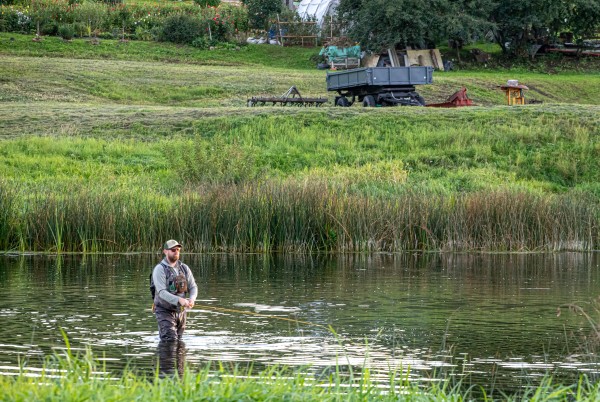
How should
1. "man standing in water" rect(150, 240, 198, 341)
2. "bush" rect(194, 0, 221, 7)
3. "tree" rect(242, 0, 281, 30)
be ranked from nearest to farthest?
"man standing in water" rect(150, 240, 198, 341)
"tree" rect(242, 0, 281, 30)
"bush" rect(194, 0, 221, 7)

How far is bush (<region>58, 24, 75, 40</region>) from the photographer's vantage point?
6406cm

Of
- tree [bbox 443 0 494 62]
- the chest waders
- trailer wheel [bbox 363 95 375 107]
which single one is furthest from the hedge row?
the chest waders

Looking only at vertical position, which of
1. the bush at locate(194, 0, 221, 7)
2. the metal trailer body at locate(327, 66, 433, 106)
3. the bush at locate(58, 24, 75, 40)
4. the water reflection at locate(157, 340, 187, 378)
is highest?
the bush at locate(194, 0, 221, 7)

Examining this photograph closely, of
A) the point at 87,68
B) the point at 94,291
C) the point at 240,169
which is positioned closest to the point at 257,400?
the point at 94,291

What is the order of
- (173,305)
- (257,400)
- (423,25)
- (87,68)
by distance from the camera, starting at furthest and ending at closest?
(423,25), (87,68), (173,305), (257,400)

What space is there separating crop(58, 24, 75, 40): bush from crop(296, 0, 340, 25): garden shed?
53.5 feet

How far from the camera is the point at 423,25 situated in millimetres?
59938

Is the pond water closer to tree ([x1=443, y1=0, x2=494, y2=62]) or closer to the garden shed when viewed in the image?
tree ([x1=443, y1=0, x2=494, y2=62])

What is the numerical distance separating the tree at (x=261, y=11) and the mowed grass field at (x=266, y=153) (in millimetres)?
13729

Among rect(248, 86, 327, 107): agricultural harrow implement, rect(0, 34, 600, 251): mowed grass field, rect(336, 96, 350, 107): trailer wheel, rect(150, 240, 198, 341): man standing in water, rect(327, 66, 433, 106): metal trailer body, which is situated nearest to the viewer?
rect(150, 240, 198, 341): man standing in water

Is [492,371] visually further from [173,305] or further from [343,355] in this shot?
[173,305]

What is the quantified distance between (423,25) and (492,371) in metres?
48.0

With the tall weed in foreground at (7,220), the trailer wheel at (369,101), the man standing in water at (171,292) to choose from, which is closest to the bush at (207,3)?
the trailer wheel at (369,101)

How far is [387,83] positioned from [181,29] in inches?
988
